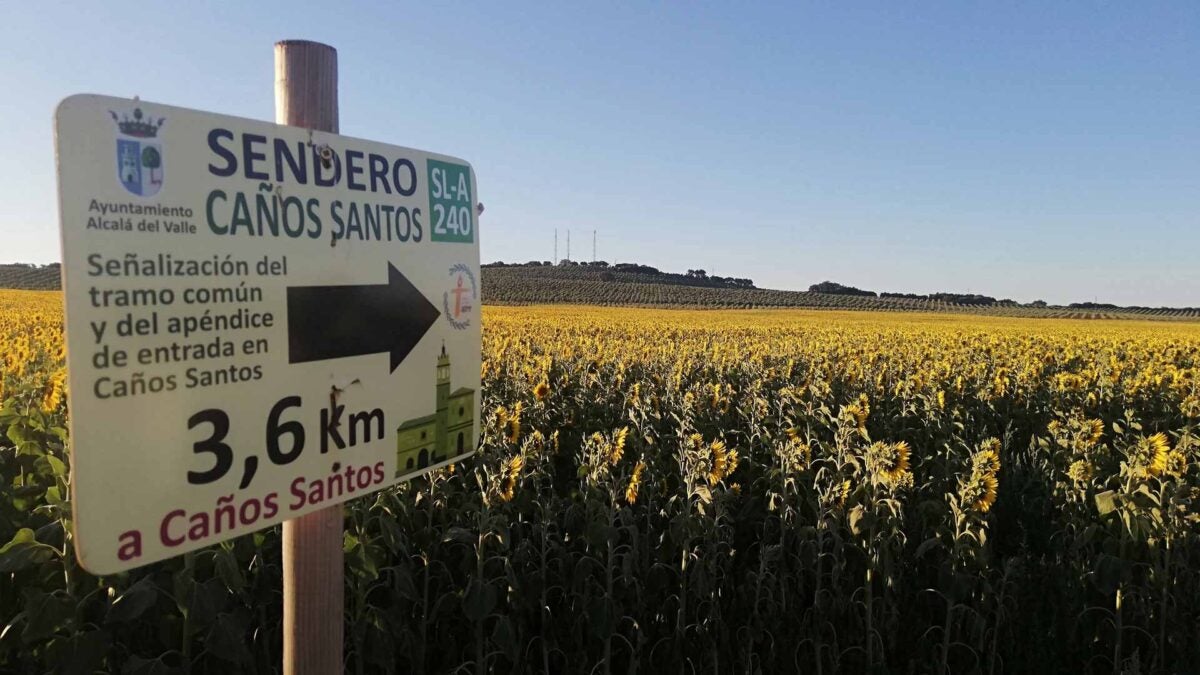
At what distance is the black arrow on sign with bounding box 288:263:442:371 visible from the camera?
159 centimetres

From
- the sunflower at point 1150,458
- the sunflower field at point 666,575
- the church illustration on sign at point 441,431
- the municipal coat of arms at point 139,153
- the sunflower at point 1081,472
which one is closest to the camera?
the municipal coat of arms at point 139,153

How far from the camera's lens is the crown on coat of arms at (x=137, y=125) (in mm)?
1299

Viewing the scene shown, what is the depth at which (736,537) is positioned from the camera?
4699 millimetres

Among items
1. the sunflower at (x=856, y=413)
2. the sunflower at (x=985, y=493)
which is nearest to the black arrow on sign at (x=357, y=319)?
the sunflower at (x=985, y=493)

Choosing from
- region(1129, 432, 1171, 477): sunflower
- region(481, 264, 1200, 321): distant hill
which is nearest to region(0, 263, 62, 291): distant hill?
region(481, 264, 1200, 321): distant hill

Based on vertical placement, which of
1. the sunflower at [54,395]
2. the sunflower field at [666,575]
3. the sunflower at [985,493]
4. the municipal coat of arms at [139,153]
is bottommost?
the sunflower field at [666,575]

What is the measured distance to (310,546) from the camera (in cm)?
176

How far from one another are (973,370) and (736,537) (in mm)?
6380

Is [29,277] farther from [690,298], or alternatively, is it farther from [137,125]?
[137,125]

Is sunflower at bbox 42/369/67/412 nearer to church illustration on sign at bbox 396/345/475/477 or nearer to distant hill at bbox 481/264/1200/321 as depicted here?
church illustration on sign at bbox 396/345/475/477

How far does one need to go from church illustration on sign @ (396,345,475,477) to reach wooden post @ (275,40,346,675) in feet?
0.72

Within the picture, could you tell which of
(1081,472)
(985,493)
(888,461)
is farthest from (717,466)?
(1081,472)

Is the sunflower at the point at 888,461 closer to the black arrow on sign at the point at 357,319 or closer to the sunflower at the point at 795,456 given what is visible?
the sunflower at the point at 795,456

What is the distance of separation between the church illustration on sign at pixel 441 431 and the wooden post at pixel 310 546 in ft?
0.72
